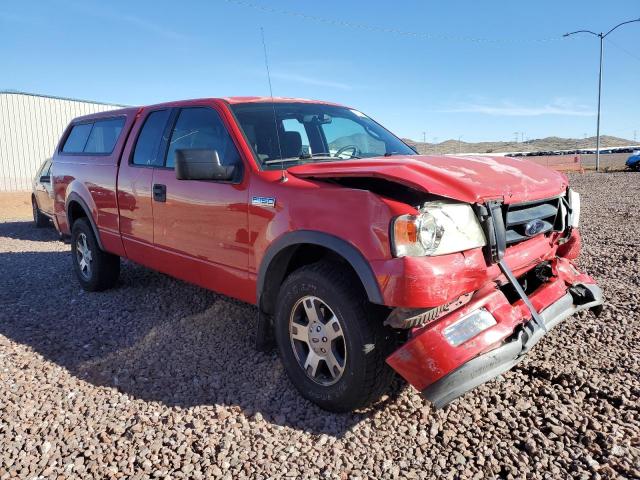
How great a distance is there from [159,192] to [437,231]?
2.57 meters

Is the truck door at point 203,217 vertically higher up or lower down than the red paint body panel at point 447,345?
higher up

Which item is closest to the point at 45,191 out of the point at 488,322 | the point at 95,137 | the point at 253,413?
the point at 95,137

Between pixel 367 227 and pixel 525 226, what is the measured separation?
1.06 m

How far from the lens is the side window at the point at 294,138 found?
3.72 meters

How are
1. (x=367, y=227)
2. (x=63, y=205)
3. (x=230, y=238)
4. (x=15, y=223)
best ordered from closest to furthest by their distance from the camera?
1. (x=367, y=227)
2. (x=230, y=238)
3. (x=63, y=205)
4. (x=15, y=223)

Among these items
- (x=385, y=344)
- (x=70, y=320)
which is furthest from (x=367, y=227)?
(x=70, y=320)

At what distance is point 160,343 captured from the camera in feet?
13.7

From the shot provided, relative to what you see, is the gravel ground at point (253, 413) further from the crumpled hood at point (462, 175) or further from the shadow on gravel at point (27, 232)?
the shadow on gravel at point (27, 232)

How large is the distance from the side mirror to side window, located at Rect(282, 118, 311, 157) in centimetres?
51

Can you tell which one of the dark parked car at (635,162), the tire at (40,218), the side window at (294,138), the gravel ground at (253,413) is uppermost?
the side window at (294,138)

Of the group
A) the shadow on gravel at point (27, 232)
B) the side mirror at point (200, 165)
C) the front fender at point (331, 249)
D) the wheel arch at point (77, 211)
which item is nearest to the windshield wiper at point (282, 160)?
the side mirror at point (200, 165)

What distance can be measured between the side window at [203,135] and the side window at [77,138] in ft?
7.48

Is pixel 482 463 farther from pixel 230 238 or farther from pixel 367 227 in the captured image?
pixel 230 238

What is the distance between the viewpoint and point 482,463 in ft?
8.27
